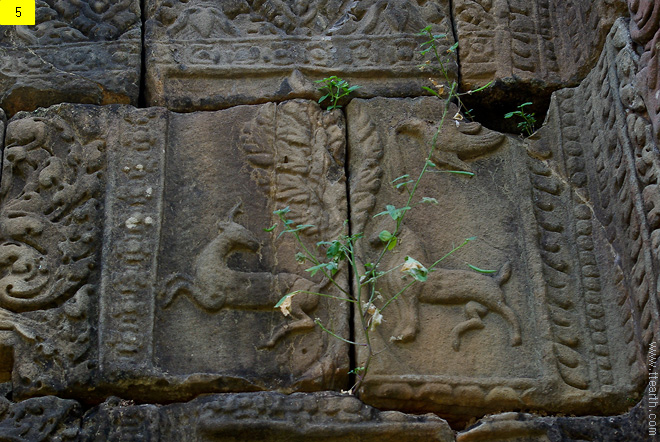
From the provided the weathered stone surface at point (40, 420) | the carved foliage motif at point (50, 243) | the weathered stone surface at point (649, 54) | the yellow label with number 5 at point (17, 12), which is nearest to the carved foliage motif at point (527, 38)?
the weathered stone surface at point (649, 54)

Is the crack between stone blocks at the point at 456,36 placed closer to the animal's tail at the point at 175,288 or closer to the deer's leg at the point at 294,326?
the deer's leg at the point at 294,326

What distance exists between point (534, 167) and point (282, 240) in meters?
1.07

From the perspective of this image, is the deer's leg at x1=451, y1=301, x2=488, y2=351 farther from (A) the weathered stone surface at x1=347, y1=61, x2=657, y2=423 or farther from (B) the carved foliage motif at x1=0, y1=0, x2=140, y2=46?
(B) the carved foliage motif at x1=0, y1=0, x2=140, y2=46

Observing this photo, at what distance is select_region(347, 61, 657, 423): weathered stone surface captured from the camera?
3312mm

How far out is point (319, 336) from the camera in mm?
3418

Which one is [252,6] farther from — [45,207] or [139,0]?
[45,207]

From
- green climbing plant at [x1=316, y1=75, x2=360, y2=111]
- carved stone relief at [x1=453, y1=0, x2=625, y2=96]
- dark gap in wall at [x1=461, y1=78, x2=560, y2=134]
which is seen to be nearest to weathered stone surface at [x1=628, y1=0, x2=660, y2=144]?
carved stone relief at [x1=453, y1=0, x2=625, y2=96]

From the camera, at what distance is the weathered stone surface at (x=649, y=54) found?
3.40 m

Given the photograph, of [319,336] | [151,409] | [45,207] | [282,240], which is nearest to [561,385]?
[319,336]

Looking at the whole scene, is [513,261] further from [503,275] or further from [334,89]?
[334,89]

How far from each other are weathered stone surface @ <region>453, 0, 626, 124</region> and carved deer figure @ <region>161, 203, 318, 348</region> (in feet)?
4.09

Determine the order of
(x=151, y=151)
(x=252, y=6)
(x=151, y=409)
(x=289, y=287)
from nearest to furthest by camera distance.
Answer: (x=151, y=409)
(x=289, y=287)
(x=151, y=151)
(x=252, y=6)

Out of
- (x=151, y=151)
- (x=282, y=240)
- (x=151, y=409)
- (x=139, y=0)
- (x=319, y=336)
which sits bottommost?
(x=151, y=409)

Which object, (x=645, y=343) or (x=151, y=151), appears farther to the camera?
(x=151, y=151)
